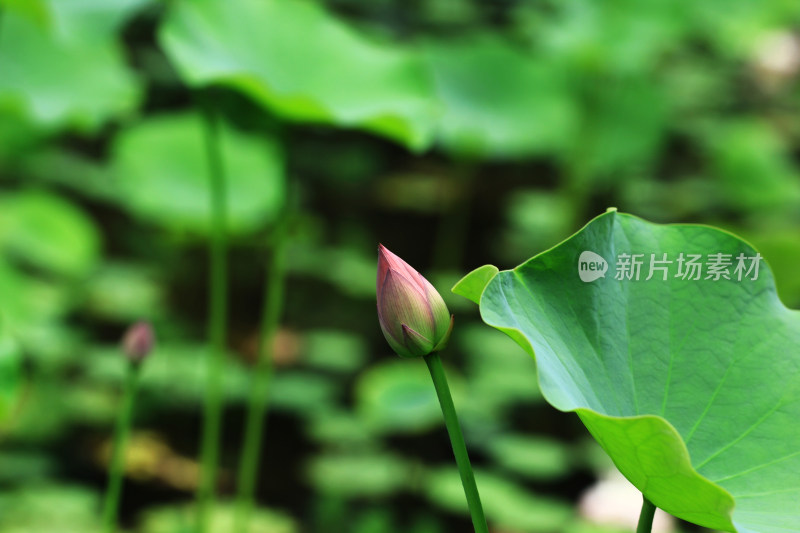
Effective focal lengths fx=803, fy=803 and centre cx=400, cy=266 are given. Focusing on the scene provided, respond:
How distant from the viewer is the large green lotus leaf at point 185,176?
5.32 ft

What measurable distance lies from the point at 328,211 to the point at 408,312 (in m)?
2.40

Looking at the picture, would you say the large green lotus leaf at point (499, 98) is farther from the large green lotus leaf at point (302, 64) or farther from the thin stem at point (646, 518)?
the thin stem at point (646, 518)

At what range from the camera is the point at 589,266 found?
41 centimetres

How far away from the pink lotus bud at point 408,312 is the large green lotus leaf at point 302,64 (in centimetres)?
52

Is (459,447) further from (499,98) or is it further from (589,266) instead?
(499,98)

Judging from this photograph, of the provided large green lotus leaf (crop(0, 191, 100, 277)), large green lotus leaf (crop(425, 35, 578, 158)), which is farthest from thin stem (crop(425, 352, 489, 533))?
large green lotus leaf (crop(425, 35, 578, 158))

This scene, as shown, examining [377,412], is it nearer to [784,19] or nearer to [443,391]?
[443,391]

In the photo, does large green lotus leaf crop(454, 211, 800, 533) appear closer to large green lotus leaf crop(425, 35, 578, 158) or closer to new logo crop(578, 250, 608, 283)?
new logo crop(578, 250, 608, 283)

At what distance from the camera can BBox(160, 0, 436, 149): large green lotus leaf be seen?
0.87m

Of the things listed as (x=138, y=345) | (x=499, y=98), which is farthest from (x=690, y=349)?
(x=499, y=98)

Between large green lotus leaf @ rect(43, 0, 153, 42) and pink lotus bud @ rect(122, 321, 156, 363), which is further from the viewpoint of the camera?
large green lotus leaf @ rect(43, 0, 153, 42)

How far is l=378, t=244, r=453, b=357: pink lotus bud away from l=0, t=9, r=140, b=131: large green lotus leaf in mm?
979

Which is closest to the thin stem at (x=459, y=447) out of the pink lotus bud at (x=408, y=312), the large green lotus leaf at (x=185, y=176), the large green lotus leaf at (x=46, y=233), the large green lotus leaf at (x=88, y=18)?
the pink lotus bud at (x=408, y=312)

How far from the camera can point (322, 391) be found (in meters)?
1.68
